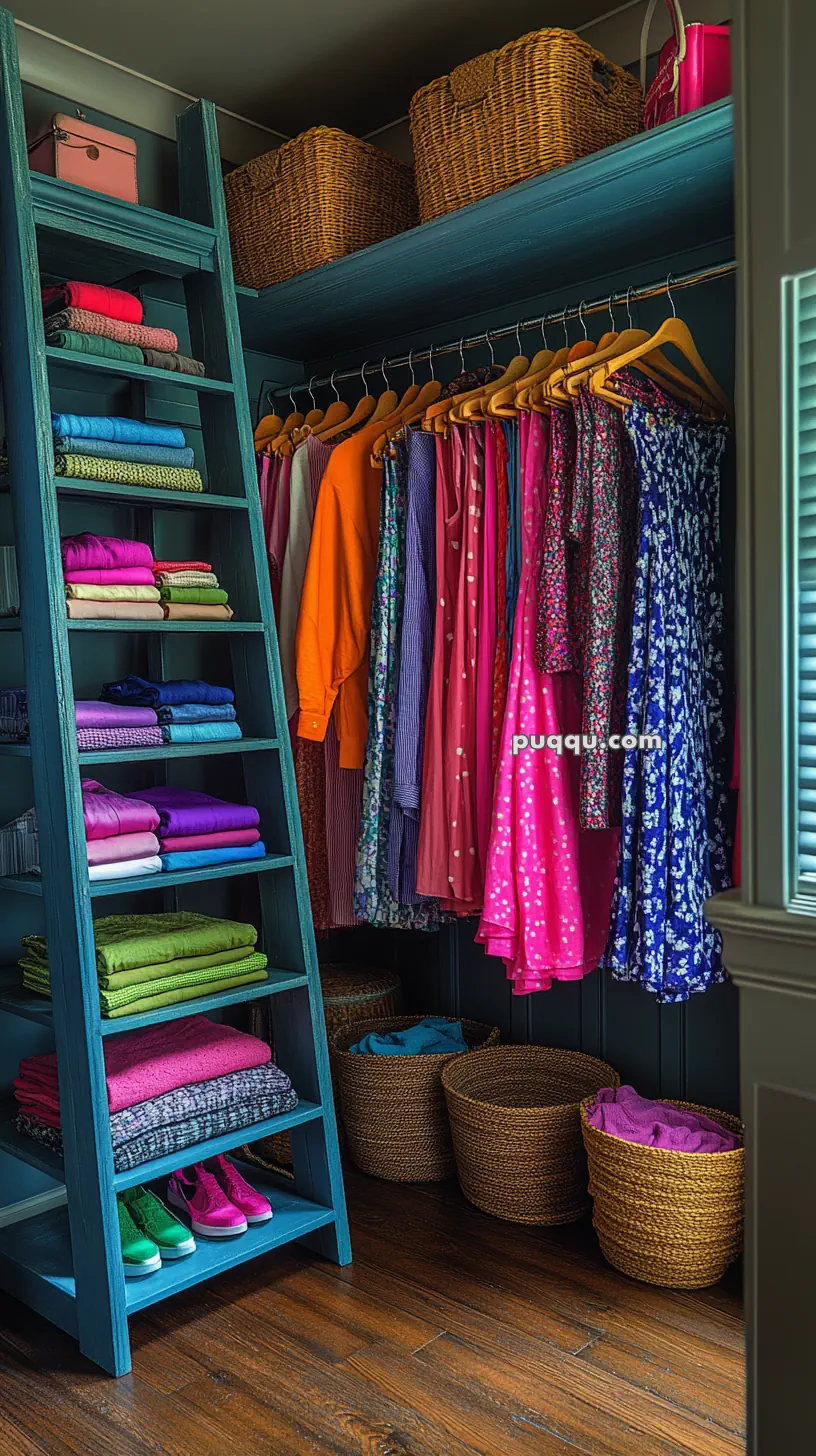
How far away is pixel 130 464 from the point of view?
2.19 meters

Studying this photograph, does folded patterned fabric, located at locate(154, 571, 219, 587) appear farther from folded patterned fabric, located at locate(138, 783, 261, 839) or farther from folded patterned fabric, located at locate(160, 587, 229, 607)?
folded patterned fabric, located at locate(138, 783, 261, 839)

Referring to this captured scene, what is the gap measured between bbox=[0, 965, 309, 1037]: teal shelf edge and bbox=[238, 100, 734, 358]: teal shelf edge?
5.05 ft

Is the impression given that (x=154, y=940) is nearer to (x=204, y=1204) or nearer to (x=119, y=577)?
(x=204, y=1204)

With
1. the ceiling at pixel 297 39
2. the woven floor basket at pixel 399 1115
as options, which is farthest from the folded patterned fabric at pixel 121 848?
the ceiling at pixel 297 39

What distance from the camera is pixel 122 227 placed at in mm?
2240

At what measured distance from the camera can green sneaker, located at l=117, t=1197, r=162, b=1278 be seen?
6.76 feet

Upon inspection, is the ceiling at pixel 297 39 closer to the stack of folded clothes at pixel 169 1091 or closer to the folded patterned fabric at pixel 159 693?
the folded patterned fabric at pixel 159 693

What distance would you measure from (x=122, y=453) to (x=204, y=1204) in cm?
148

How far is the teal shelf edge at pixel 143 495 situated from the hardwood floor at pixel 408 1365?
1.55 metres

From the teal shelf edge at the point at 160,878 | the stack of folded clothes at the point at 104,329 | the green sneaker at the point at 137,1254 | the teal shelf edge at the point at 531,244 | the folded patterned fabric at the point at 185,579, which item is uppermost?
the teal shelf edge at the point at 531,244

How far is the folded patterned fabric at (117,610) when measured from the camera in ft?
6.82

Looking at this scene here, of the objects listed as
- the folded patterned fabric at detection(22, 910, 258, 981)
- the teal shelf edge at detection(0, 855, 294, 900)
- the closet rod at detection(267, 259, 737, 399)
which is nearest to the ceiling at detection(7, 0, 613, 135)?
the closet rod at detection(267, 259, 737, 399)

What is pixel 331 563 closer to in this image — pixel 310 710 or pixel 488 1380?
pixel 310 710

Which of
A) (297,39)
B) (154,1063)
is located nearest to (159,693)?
(154,1063)
